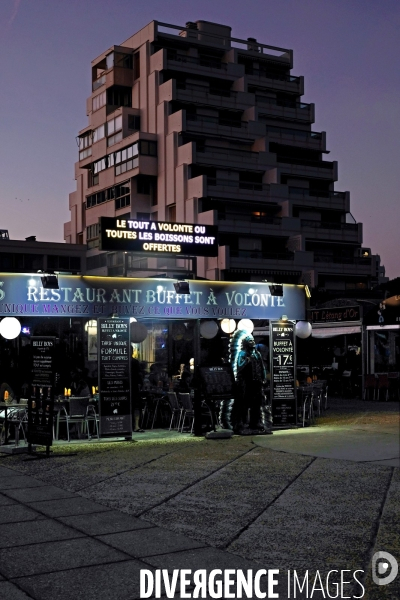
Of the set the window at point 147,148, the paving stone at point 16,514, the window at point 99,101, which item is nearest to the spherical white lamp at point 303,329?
the paving stone at point 16,514

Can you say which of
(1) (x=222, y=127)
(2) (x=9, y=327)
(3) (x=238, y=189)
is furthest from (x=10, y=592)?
(1) (x=222, y=127)

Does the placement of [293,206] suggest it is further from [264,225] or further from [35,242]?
[35,242]

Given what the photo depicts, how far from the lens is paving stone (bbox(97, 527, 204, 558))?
22.3 ft

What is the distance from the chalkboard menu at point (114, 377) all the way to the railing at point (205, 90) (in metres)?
48.9

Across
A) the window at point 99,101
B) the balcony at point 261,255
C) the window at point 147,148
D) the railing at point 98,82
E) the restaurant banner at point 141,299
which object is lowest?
the restaurant banner at point 141,299

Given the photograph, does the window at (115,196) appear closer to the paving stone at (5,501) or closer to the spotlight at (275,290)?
the spotlight at (275,290)

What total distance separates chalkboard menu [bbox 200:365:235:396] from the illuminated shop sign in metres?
2.61

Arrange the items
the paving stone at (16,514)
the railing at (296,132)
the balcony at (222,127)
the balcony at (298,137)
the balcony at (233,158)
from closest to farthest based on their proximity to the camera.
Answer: the paving stone at (16,514)
the balcony at (233,158)
the balcony at (222,127)
the balcony at (298,137)
the railing at (296,132)

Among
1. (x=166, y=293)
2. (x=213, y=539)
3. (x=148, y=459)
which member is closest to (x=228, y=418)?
(x=166, y=293)

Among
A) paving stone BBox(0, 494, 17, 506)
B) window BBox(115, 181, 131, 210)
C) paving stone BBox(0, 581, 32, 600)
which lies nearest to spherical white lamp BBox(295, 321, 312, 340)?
paving stone BBox(0, 494, 17, 506)

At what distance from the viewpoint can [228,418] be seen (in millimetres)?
15938

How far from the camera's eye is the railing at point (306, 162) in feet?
212

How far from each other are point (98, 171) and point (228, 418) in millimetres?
52893

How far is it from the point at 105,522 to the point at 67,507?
3.04 ft
